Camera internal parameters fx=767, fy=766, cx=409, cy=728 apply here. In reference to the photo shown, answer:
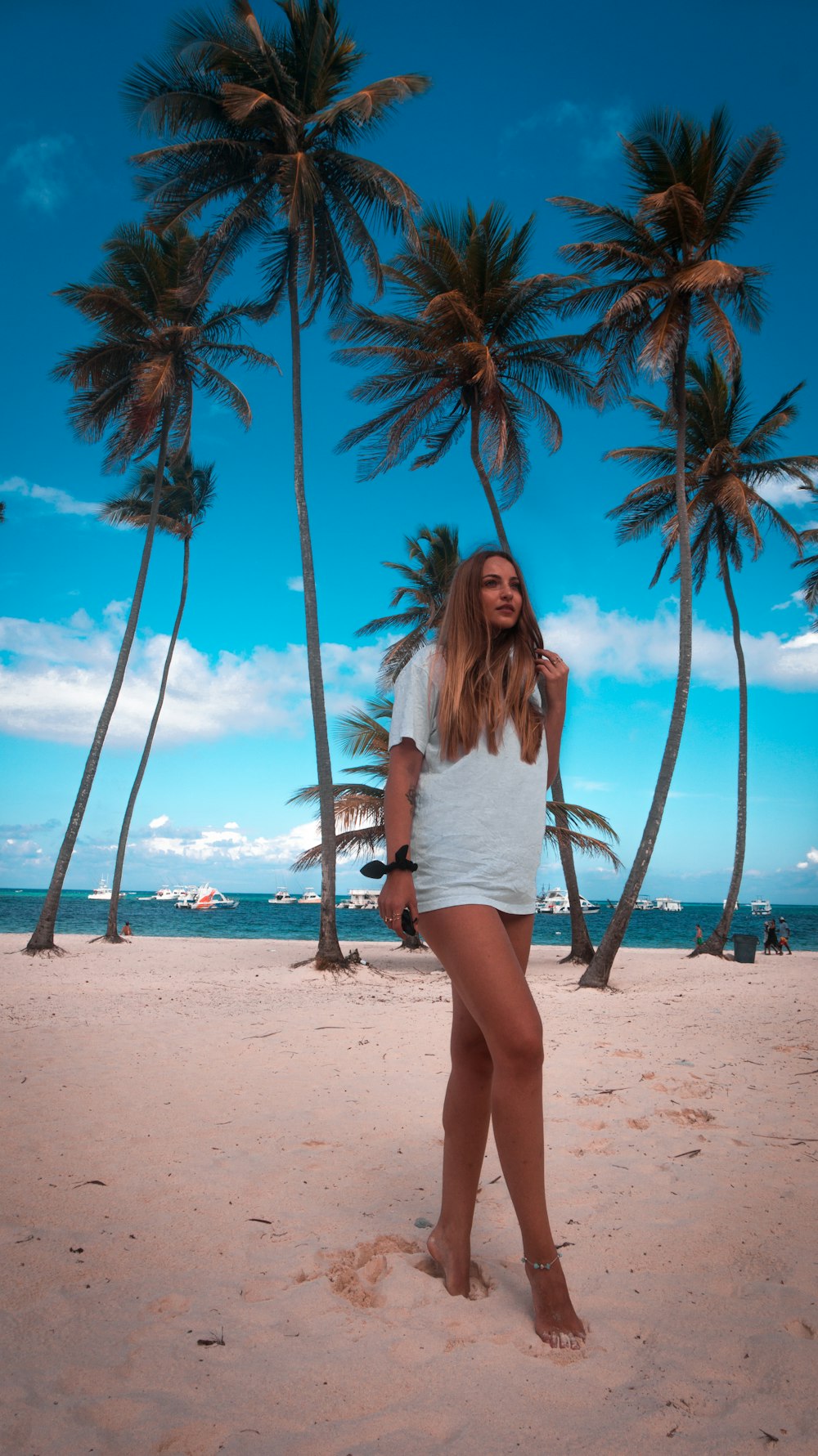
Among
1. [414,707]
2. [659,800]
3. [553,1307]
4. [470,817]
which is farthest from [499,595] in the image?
[659,800]

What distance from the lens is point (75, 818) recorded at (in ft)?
45.9

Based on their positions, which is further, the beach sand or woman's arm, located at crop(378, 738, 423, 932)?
woman's arm, located at crop(378, 738, 423, 932)

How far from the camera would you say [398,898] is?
79.8 inches

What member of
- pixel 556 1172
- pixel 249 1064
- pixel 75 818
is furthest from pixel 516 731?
pixel 75 818

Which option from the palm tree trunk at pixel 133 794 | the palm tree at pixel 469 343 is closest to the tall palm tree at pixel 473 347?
the palm tree at pixel 469 343

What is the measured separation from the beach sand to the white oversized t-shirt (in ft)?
3.52

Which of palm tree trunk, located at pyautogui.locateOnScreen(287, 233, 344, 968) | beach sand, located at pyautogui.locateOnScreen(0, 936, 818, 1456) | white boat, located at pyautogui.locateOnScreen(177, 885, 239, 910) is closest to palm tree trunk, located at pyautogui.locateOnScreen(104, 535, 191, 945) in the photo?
palm tree trunk, located at pyautogui.locateOnScreen(287, 233, 344, 968)

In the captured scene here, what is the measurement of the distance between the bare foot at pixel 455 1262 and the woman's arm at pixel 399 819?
97cm

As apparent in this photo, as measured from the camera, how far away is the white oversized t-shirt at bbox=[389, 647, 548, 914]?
6.84 ft

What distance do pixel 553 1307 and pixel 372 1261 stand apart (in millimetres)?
618

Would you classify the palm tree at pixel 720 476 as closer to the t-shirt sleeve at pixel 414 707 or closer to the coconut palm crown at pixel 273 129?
the coconut palm crown at pixel 273 129

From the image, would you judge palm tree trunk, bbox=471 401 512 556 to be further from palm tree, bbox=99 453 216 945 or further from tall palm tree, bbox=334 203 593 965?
palm tree, bbox=99 453 216 945

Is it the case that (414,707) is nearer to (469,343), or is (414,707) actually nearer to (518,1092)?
(518,1092)

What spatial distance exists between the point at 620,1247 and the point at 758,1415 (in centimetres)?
81
